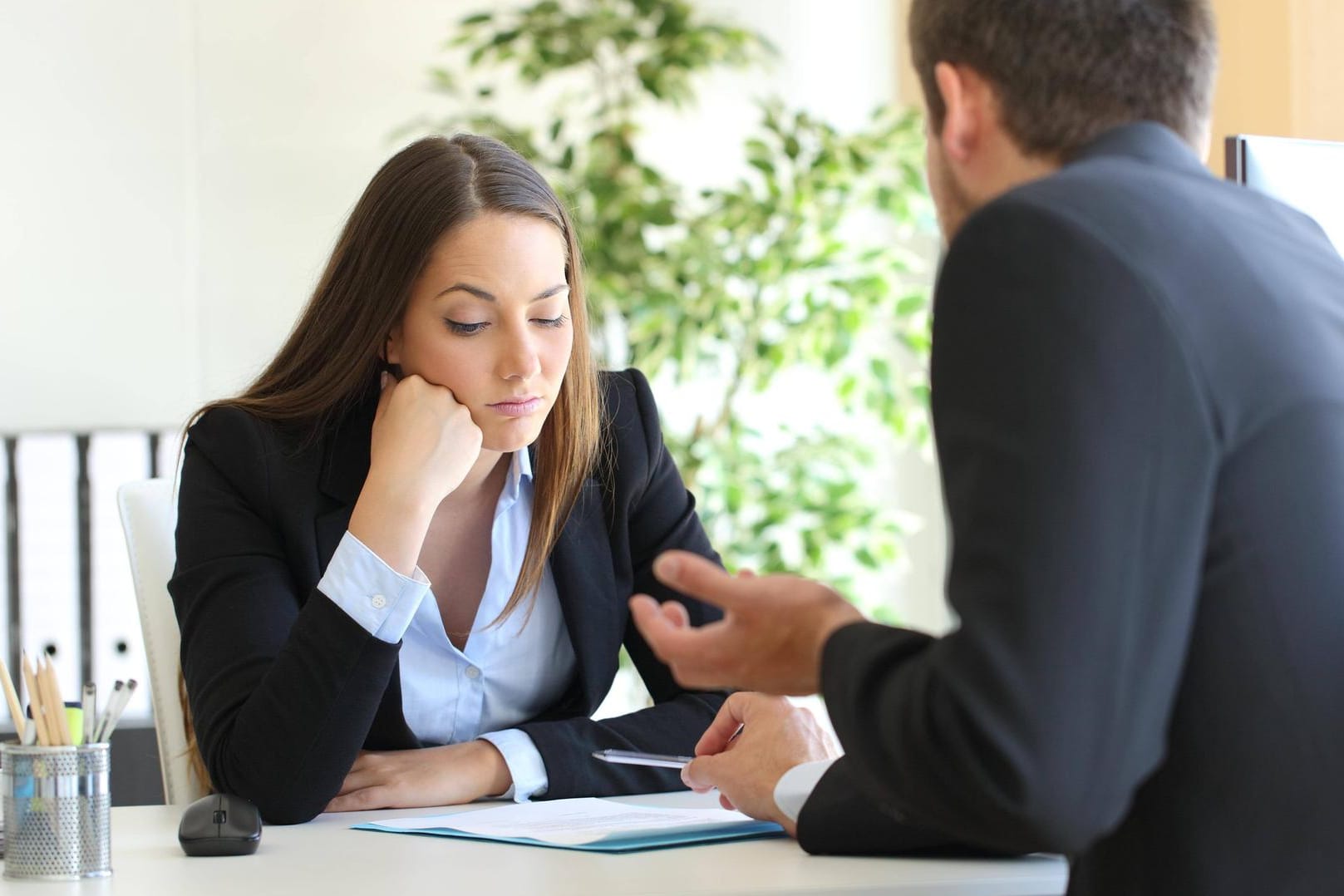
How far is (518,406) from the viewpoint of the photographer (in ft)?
5.38

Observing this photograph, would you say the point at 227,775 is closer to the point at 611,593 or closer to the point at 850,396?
the point at 611,593

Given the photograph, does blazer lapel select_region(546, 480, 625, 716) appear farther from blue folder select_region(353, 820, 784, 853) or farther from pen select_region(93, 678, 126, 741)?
pen select_region(93, 678, 126, 741)

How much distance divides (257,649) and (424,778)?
0.69 feet

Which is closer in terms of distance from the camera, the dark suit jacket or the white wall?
the dark suit jacket

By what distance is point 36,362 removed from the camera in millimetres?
3371

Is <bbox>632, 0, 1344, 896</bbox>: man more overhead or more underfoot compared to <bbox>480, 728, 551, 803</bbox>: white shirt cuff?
more overhead

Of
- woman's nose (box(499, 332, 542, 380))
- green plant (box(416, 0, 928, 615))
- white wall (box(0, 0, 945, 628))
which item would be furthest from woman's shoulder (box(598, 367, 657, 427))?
white wall (box(0, 0, 945, 628))

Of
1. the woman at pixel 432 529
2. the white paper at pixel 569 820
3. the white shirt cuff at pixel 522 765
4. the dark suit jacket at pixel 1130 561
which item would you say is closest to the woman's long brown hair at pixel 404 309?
the woman at pixel 432 529

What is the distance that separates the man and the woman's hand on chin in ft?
2.19

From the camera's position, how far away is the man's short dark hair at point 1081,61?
2.70ft

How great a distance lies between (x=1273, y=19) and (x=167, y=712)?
201 centimetres

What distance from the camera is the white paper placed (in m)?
1.18

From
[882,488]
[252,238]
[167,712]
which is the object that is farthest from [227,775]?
[882,488]

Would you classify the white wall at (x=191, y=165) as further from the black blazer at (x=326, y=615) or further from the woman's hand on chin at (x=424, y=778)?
the woman's hand on chin at (x=424, y=778)
